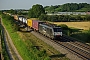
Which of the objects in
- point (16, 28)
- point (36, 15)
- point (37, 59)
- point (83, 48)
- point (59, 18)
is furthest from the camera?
point (36, 15)

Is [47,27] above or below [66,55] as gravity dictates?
above

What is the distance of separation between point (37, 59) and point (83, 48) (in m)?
9.10

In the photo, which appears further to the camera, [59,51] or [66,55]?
[59,51]

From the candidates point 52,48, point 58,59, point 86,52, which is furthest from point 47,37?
point 58,59

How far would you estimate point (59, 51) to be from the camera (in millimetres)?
26766

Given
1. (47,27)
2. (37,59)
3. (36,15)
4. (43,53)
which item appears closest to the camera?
(37,59)

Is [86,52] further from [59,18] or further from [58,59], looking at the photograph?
[59,18]

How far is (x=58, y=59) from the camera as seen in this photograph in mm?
22953

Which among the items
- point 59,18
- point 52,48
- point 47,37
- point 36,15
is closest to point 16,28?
point 47,37

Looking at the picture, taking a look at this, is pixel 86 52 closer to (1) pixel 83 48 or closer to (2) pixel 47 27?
(1) pixel 83 48

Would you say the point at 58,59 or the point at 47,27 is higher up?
the point at 47,27

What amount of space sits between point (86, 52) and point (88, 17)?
234 feet

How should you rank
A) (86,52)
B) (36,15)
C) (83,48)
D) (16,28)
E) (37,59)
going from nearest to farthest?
(37,59) → (86,52) → (83,48) → (16,28) → (36,15)

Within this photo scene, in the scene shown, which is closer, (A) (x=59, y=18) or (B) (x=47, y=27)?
(B) (x=47, y=27)
